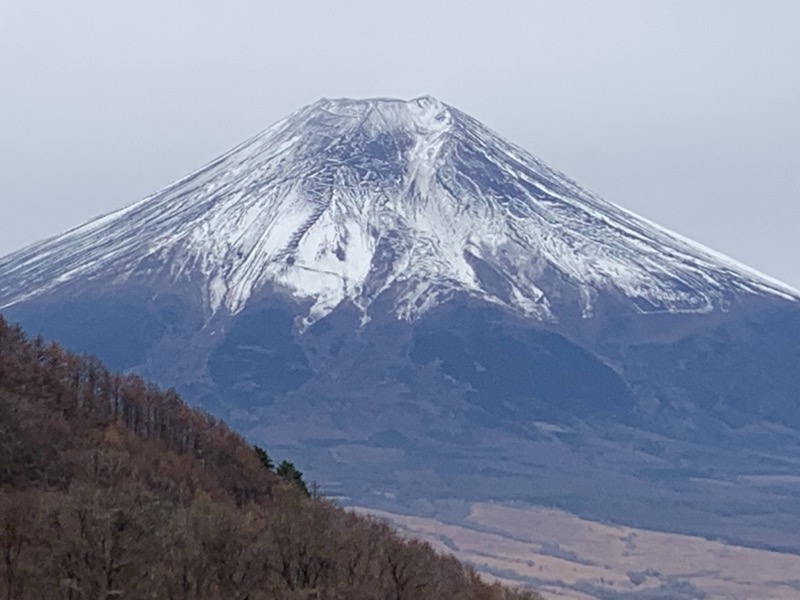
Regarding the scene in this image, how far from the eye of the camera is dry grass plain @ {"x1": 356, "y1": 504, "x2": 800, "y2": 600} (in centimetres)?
8781

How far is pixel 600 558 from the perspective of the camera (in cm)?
9938

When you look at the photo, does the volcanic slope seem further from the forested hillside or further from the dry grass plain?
the forested hillside

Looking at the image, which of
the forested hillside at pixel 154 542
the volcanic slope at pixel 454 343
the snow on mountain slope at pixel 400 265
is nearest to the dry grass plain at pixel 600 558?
the volcanic slope at pixel 454 343

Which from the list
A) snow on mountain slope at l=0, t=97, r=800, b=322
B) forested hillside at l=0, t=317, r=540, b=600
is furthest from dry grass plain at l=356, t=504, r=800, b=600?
snow on mountain slope at l=0, t=97, r=800, b=322

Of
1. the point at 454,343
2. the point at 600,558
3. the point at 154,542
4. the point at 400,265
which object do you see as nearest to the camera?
the point at 154,542

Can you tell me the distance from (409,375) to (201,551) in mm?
137128

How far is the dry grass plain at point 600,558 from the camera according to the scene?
87812mm

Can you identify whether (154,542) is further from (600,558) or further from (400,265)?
(400,265)

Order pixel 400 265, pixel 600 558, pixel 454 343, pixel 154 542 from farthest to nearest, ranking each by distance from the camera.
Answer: pixel 400 265
pixel 454 343
pixel 600 558
pixel 154 542

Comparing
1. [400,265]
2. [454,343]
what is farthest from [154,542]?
[400,265]

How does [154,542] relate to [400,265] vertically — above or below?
below

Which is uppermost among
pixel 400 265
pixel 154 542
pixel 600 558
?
pixel 400 265

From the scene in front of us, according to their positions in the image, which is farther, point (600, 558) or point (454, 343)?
point (454, 343)

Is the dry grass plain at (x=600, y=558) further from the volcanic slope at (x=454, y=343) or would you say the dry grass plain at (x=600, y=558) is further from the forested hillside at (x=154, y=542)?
the forested hillside at (x=154, y=542)
